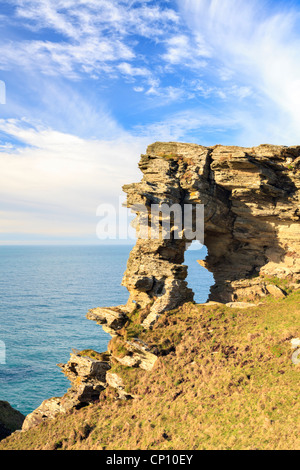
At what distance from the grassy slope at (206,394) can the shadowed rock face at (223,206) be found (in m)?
4.67

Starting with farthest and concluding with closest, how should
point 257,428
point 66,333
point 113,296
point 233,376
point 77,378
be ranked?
point 113,296 < point 66,333 < point 77,378 < point 233,376 < point 257,428

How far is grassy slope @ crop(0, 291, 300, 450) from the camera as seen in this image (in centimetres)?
2230

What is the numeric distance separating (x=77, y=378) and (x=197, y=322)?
15.5 metres

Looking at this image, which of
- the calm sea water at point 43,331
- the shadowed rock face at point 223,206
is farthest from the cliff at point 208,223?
the calm sea water at point 43,331

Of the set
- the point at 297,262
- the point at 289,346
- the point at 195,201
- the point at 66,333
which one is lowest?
the point at 66,333

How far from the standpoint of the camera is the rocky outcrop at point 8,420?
4169cm

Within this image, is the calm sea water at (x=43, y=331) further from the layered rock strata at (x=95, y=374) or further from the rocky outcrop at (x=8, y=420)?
the layered rock strata at (x=95, y=374)

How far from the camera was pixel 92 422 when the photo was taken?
97.8 ft

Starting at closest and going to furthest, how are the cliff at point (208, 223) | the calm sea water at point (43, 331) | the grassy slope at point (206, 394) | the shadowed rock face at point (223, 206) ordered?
the grassy slope at point (206, 394) → the cliff at point (208, 223) → the shadowed rock face at point (223, 206) → the calm sea water at point (43, 331)

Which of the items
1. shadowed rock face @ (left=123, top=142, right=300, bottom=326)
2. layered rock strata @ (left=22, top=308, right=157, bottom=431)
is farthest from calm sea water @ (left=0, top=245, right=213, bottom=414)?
shadowed rock face @ (left=123, top=142, right=300, bottom=326)

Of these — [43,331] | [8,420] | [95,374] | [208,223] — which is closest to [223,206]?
[208,223]

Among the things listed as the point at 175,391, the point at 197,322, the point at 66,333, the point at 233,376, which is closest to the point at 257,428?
the point at 233,376

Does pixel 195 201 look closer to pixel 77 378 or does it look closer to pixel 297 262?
pixel 297 262

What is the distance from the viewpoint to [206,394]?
27547 millimetres
